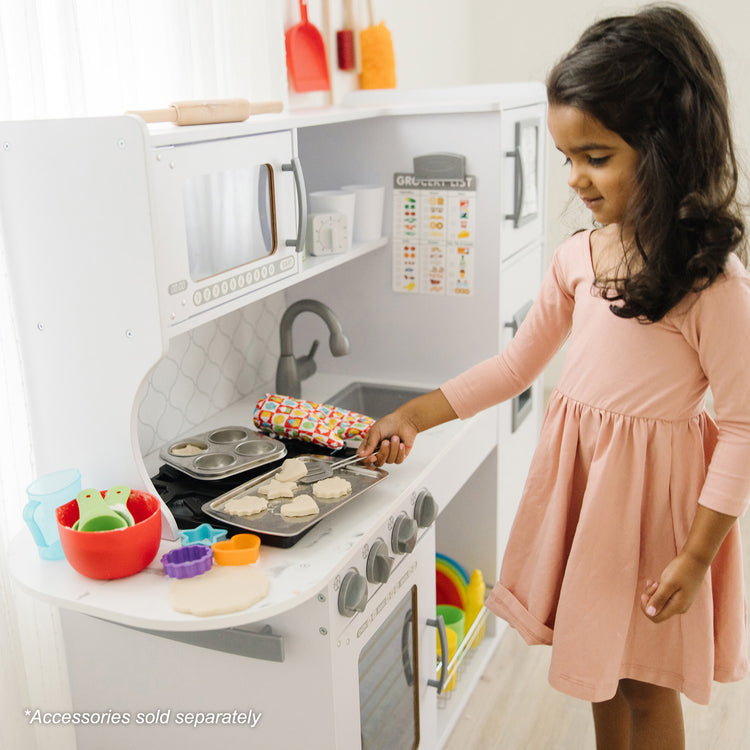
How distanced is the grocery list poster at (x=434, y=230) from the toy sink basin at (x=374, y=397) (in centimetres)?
24

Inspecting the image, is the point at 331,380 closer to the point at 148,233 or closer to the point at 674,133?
the point at 148,233

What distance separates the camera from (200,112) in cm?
133

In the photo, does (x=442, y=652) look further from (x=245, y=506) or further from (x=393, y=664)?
(x=245, y=506)

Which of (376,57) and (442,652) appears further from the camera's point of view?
(376,57)

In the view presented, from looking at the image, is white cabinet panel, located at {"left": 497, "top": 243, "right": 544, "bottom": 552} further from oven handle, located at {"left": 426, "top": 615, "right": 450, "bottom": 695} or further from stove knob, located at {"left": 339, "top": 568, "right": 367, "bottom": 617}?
stove knob, located at {"left": 339, "top": 568, "right": 367, "bottom": 617}

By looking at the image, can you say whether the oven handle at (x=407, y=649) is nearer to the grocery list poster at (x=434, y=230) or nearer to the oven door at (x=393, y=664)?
the oven door at (x=393, y=664)

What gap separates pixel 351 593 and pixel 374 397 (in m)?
0.87

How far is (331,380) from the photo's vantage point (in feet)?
7.13

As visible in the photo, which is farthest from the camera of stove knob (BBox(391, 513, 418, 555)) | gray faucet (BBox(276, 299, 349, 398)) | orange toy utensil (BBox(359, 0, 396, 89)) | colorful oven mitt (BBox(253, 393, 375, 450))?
orange toy utensil (BBox(359, 0, 396, 89))

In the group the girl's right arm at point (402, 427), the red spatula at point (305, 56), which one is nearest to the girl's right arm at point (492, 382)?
the girl's right arm at point (402, 427)

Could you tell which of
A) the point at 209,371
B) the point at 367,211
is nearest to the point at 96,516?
the point at 209,371

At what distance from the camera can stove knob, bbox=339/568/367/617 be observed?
1.30 m

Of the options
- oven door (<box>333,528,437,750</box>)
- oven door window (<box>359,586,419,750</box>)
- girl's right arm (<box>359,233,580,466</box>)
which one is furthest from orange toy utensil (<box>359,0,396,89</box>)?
oven door window (<box>359,586,419,750</box>)

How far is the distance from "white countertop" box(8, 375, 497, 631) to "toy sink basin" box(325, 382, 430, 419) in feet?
1.41
